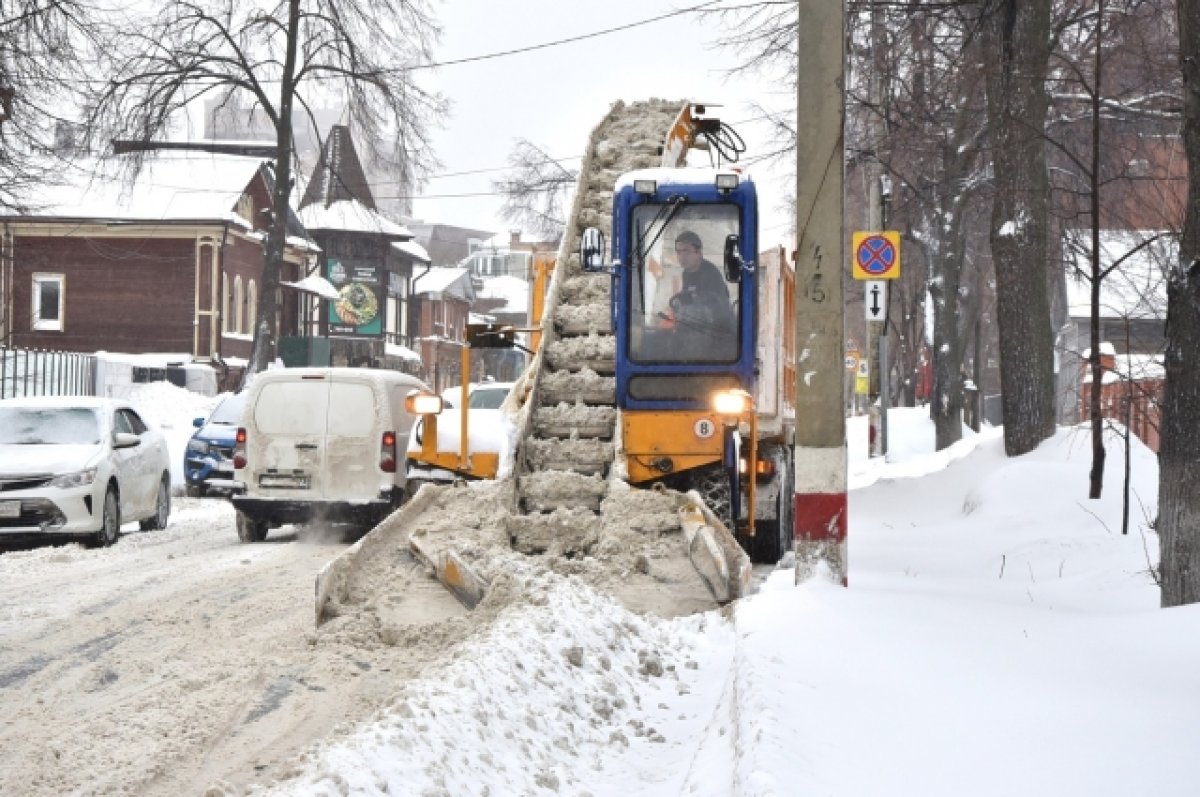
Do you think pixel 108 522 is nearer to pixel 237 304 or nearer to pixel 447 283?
pixel 237 304

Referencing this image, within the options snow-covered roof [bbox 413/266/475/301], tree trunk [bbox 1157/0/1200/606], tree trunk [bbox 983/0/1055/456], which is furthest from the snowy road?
snow-covered roof [bbox 413/266/475/301]

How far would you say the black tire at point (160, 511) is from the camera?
1868cm

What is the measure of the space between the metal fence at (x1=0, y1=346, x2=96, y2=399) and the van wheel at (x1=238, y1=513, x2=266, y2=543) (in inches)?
526

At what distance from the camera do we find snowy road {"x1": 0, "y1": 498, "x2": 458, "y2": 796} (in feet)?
20.8

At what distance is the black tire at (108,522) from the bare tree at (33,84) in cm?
596

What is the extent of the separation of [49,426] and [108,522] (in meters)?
1.41

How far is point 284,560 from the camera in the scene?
1486 centimetres

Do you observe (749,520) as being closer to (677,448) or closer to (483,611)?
(677,448)

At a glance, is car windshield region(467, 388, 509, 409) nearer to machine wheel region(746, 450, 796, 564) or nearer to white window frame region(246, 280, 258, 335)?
machine wheel region(746, 450, 796, 564)

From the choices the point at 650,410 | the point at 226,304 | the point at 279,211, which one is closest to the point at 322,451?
the point at 650,410

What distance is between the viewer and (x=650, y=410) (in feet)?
43.6

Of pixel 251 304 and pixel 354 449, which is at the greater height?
pixel 251 304

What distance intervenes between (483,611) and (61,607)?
3833mm

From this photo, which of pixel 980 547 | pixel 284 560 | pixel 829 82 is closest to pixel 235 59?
pixel 284 560
